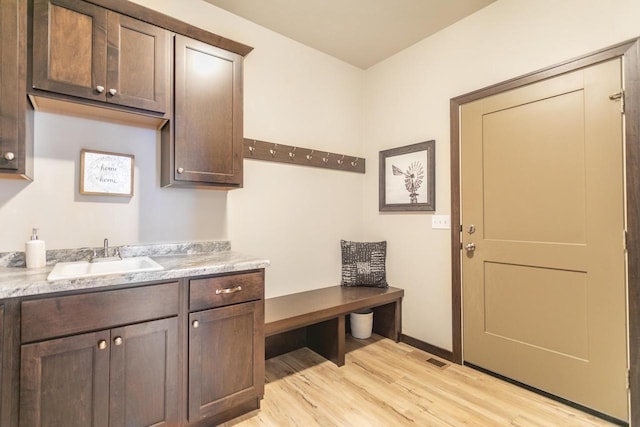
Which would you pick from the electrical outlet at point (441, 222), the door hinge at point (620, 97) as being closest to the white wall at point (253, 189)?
the electrical outlet at point (441, 222)

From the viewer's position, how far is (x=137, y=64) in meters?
1.72

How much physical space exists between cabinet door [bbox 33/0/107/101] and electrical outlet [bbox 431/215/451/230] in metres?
2.43

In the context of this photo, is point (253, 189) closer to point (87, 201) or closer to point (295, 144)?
point (295, 144)

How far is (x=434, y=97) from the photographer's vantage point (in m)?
2.66

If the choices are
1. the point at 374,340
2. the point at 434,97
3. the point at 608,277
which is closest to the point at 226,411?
the point at 374,340

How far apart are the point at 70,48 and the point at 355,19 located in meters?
1.92

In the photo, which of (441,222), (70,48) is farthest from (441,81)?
(70,48)

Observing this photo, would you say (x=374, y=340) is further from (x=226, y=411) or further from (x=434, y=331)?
(x=226, y=411)

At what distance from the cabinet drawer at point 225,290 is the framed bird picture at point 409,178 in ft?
5.23

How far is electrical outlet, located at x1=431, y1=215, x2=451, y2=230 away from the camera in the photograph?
2535 mm

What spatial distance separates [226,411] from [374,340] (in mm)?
1549

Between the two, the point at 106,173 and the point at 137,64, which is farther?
the point at 106,173

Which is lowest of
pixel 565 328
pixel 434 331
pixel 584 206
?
pixel 434 331

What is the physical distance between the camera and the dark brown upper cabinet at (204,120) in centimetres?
186
